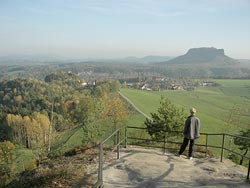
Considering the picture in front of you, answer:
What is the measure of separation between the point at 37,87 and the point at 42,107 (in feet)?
90.4

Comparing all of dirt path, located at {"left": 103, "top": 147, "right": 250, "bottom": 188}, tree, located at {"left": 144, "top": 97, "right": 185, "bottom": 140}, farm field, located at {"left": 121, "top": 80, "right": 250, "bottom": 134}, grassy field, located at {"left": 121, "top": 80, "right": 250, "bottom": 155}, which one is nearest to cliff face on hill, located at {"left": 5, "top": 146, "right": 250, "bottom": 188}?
dirt path, located at {"left": 103, "top": 147, "right": 250, "bottom": 188}

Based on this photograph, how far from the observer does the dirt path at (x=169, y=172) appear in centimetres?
786

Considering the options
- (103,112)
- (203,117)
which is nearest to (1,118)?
(103,112)

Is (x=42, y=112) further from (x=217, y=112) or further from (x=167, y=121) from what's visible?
(x=167, y=121)

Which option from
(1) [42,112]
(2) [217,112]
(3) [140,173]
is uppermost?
(3) [140,173]

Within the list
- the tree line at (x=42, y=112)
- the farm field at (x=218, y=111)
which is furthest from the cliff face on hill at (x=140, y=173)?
the farm field at (x=218, y=111)

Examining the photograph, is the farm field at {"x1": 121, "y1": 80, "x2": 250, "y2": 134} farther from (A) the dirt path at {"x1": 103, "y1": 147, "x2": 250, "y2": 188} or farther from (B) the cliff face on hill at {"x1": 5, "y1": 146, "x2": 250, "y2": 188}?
(B) the cliff face on hill at {"x1": 5, "y1": 146, "x2": 250, "y2": 188}

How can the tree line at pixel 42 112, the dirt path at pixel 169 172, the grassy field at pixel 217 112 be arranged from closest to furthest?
the dirt path at pixel 169 172, the grassy field at pixel 217 112, the tree line at pixel 42 112

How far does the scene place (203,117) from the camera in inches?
2410

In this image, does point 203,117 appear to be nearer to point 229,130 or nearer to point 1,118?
point 229,130

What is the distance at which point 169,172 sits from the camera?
28.7 ft

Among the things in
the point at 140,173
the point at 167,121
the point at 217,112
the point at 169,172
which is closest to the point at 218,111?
the point at 217,112

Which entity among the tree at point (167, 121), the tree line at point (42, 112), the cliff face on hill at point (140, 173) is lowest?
the tree line at point (42, 112)

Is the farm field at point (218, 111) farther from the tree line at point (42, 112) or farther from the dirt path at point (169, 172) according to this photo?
the dirt path at point (169, 172)
